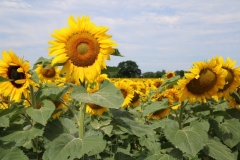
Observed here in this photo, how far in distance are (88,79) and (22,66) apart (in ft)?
1.74

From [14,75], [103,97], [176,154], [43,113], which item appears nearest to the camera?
[103,97]

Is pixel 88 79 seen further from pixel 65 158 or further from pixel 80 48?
pixel 65 158

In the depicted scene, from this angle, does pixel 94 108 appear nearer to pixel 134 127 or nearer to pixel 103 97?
pixel 134 127

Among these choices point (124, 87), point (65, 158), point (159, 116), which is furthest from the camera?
point (124, 87)

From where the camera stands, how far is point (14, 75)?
2.36 meters

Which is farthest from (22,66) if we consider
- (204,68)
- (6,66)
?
(204,68)

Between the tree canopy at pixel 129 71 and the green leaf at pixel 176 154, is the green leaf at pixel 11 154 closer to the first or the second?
the green leaf at pixel 176 154

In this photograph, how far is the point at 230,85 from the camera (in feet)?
10.4

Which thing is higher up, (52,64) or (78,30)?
(78,30)

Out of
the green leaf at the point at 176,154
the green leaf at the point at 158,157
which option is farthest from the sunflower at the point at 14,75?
the green leaf at the point at 176,154

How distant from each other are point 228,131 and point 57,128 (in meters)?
1.79

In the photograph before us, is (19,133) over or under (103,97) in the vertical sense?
under

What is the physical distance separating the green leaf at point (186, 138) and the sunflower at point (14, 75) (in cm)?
119

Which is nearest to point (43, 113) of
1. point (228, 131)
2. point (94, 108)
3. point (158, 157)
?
point (158, 157)
